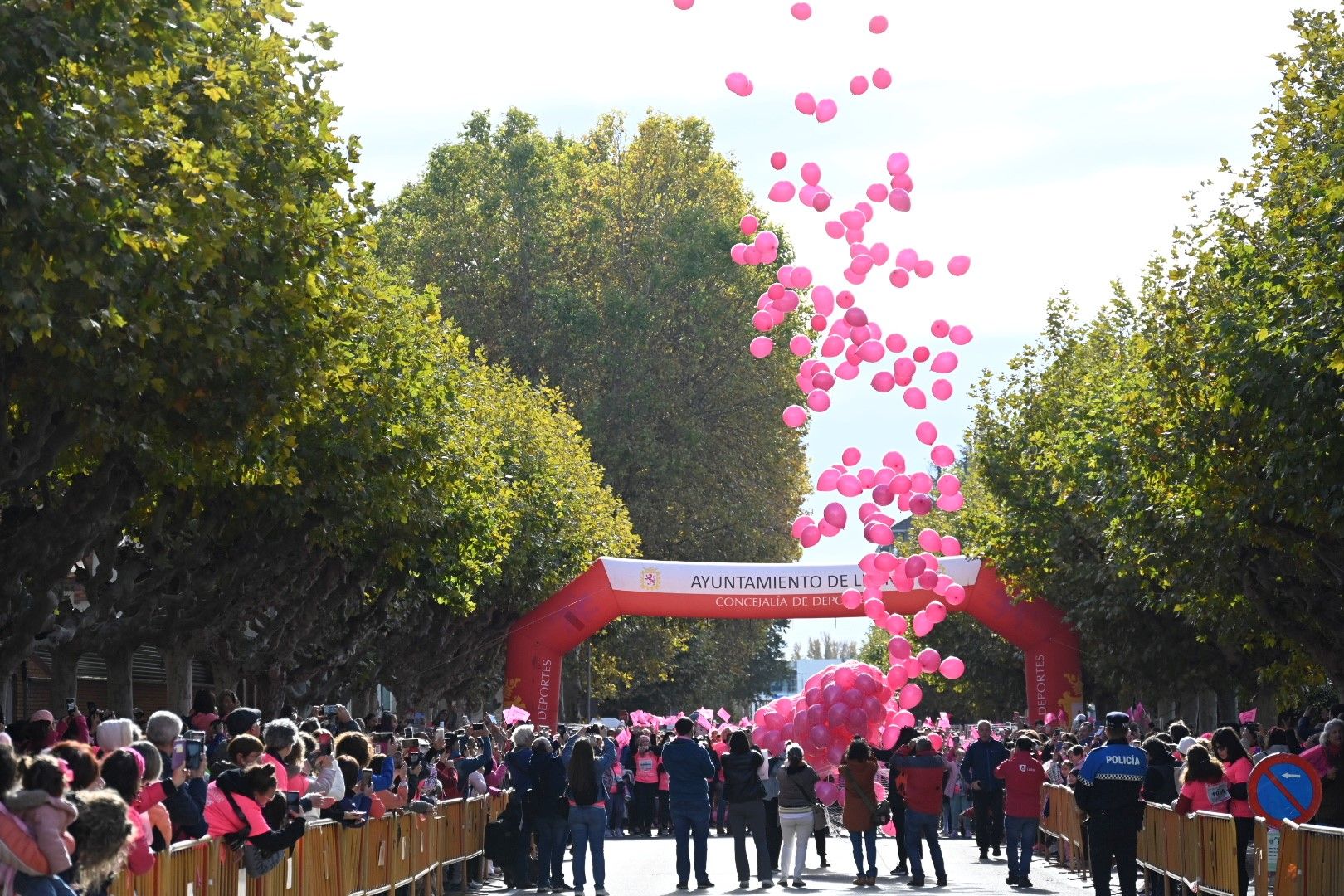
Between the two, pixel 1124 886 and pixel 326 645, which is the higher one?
pixel 326 645

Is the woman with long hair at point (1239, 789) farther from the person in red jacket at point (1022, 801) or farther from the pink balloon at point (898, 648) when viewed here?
the pink balloon at point (898, 648)

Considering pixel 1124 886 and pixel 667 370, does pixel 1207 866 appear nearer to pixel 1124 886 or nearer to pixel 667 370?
pixel 1124 886

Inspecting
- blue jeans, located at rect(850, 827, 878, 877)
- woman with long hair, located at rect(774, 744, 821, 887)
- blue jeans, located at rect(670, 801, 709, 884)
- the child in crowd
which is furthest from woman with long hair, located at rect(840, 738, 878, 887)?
the child in crowd

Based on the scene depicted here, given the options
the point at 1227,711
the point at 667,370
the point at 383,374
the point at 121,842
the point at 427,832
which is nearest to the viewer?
the point at 121,842

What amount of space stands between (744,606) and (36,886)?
1276 inches

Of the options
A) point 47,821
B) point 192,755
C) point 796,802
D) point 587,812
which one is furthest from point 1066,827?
point 47,821

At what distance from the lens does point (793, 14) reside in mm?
16125

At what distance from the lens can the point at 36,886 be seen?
9297mm

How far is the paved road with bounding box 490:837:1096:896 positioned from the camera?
22281mm

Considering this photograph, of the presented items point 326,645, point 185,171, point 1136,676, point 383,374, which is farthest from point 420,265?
point 185,171

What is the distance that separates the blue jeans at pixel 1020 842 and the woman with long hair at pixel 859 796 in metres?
1.39

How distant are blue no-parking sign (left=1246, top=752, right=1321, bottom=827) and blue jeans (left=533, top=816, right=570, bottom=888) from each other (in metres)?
8.82

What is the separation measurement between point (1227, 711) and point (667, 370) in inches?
766

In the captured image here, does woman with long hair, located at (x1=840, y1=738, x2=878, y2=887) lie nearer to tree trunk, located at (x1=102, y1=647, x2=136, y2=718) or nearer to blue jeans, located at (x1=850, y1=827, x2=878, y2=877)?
blue jeans, located at (x1=850, y1=827, x2=878, y2=877)
